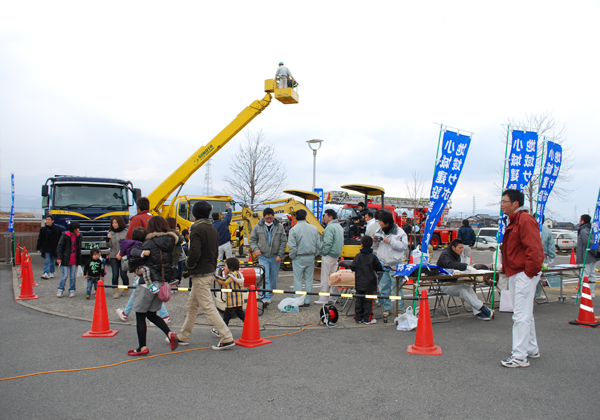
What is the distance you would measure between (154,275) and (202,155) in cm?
999

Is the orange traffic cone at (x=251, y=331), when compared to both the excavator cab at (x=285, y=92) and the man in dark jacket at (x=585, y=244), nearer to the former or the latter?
the man in dark jacket at (x=585, y=244)

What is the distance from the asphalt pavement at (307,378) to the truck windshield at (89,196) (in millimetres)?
8350

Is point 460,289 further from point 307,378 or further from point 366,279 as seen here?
point 307,378

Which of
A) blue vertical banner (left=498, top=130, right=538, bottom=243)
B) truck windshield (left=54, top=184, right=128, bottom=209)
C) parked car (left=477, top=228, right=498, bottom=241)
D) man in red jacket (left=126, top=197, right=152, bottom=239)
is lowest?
parked car (left=477, top=228, right=498, bottom=241)

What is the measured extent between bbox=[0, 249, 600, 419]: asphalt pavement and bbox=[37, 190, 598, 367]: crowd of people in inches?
17.5

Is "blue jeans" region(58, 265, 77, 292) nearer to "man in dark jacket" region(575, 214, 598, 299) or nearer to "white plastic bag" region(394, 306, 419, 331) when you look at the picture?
"white plastic bag" region(394, 306, 419, 331)

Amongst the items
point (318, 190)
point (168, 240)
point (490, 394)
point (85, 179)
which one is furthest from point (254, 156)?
point (490, 394)

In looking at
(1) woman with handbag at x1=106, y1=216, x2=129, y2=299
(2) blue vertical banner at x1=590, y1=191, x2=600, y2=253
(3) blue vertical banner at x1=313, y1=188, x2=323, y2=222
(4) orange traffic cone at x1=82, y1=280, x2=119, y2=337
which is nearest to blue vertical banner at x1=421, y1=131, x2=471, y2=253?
(2) blue vertical banner at x1=590, y1=191, x2=600, y2=253

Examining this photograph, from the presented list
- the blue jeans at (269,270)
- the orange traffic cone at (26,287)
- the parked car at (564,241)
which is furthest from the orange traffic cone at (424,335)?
the parked car at (564,241)

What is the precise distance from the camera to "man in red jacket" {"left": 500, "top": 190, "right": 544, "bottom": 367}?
4609mm

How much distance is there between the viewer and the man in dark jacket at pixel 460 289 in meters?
7.02

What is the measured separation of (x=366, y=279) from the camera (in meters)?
6.72

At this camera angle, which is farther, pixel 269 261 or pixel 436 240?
pixel 436 240

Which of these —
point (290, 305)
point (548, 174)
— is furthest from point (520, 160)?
point (290, 305)
